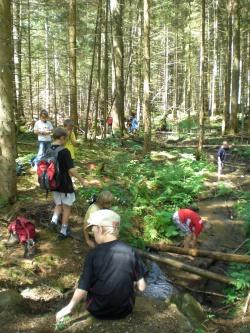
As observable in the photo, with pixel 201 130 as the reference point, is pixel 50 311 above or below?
below

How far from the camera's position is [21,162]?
12.1m

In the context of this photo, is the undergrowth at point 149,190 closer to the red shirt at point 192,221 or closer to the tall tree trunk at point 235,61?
the red shirt at point 192,221

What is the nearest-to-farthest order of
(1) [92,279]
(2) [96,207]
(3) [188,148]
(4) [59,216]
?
1. (1) [92,279]
2. (2) [96,207]
3. (4) [59,216]
4. (3) [188,148]

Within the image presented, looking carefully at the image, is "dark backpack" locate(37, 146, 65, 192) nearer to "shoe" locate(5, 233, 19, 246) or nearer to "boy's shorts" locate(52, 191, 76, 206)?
"boy's shorts" locate(52, 191, 76, 206)

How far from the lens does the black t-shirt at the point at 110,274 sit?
4.33 metres

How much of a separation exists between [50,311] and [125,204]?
5080 mm

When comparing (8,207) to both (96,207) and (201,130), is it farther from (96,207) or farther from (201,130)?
(201,130)

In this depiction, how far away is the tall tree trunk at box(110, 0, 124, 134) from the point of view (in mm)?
20812

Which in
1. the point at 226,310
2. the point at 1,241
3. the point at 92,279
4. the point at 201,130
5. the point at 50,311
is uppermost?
the point at 201,130

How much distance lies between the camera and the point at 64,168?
295 inches

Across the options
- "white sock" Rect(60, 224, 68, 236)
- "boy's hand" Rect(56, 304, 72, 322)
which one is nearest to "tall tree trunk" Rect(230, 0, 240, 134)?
"white sock" Rect(60, 224, 68, 236)

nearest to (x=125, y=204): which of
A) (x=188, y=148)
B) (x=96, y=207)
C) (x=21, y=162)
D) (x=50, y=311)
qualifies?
(x=21, y=162)

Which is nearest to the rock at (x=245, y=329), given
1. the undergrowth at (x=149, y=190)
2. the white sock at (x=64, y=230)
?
the undergrowth at (x=149, y=190)

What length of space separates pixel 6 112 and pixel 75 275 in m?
3.60
